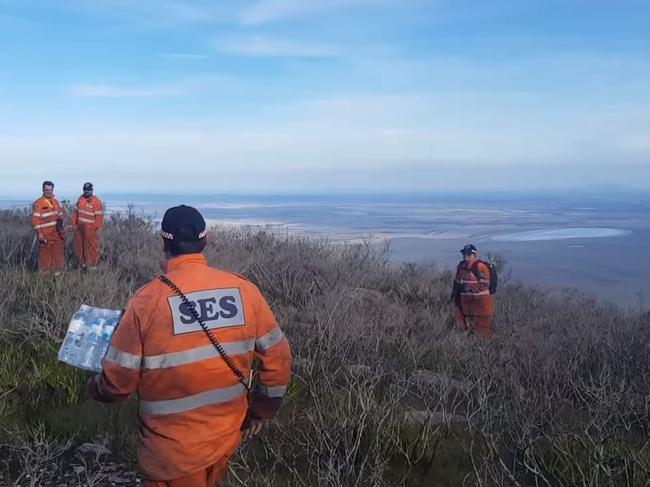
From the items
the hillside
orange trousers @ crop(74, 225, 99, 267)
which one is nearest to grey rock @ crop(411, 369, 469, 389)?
the hillside

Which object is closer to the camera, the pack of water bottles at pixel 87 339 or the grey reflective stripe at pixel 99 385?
the grey reflective stripe at pixel 99 385

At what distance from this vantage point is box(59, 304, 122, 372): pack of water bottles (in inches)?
138

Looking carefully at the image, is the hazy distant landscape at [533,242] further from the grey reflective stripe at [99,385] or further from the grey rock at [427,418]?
the grey reflective stripe at [99,385]

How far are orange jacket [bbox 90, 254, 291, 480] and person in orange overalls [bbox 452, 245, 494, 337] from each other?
8587mm

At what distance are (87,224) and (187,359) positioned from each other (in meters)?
11.1

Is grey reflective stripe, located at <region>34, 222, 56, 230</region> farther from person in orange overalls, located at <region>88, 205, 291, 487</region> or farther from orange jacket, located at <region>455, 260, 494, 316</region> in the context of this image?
person in orange overalls, located at <region>88, 205, 291, 487</region>

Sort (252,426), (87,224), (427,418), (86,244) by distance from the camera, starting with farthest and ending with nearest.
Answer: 1. (86,244)
2. (87,224)
3. (427,418)
4. (252,426)

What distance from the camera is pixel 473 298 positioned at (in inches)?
445

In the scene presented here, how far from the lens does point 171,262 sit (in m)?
3.04

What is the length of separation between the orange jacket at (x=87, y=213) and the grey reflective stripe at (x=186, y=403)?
35.6 ft

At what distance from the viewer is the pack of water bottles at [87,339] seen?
3510 millimetres

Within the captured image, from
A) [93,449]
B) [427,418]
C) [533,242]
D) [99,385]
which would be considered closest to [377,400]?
[427,418]

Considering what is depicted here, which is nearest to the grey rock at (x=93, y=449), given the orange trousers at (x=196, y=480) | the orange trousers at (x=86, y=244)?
the orange trousers at (x=196, y=480)

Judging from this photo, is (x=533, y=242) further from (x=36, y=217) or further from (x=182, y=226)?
(x=182, y=226)
